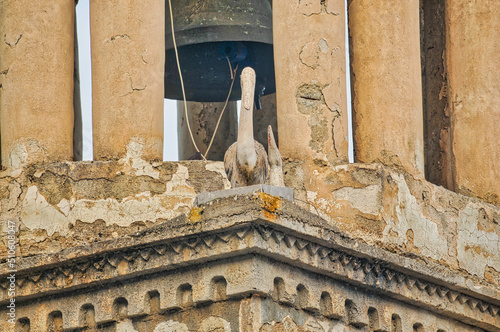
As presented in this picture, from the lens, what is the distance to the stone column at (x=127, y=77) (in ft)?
58.1

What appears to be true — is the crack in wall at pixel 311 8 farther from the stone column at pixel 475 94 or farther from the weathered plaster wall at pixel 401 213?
the stone column at pixel 475 94

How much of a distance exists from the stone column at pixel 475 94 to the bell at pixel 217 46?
1.85 metres

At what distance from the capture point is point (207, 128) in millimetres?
22109

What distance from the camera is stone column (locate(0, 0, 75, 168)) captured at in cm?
1789

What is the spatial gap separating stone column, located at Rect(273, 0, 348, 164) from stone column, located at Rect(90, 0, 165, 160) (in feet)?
3.64

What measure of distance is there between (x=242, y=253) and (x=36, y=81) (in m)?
3.21

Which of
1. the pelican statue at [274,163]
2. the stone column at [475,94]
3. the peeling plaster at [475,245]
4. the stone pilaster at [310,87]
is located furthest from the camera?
the stone column at [475,94]

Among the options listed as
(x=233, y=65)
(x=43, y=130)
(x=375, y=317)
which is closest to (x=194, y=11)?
(x=233, y=65)

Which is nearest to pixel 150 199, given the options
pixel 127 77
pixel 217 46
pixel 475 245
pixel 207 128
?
pixel 127 77

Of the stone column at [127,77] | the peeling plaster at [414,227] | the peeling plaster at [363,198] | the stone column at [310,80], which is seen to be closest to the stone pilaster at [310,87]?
the stone column at [310,80]

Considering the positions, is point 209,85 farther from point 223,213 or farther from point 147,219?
point 223,213

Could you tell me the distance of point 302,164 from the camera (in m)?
17.8

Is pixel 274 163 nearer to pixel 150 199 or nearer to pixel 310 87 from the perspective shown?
Answer: pixel 150 199

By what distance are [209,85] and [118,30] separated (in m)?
2.25
